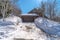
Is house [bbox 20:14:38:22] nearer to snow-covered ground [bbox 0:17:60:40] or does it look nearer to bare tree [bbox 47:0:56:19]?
bare tree [bbox 47:0:56:19]

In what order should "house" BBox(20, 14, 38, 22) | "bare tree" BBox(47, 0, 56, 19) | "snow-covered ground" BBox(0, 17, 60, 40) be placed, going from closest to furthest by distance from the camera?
"snow-covered ground" BBox(0, 17, 60, 40) < "bare tree" BBox(47, 0, 56, 19) < "house" BBox(20, 14, 38, 22)

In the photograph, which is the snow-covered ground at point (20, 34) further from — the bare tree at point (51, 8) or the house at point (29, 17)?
the house at point (29, 17)

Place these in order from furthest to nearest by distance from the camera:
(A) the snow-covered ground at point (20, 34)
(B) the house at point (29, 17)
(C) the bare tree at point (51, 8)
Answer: (B) the house at point (29, 17)
(C) the bare tree at point (51, 8)
(A) the snow-covered ground at point (20, 34)

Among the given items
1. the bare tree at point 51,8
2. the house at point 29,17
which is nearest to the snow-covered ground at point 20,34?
the bare tree at point 51,8

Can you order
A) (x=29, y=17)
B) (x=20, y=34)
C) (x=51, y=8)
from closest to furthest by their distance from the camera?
(x=20, y=34)
(x=51, y=8)
(x=29, y=17)

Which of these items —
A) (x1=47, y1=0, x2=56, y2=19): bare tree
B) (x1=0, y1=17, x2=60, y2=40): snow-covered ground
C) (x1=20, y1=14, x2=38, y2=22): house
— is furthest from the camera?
(x1=20, y1=14, x2=38, y2=22): house

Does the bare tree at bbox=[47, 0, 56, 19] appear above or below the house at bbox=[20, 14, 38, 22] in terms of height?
above

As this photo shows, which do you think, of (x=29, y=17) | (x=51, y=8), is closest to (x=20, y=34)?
(x=51, y=8)

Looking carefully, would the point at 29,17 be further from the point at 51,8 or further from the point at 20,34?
the point at 20,34

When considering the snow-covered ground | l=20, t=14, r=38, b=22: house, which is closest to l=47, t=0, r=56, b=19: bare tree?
the snow-covered ground

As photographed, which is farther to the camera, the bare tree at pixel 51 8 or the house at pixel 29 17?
the house at pixel 29 17

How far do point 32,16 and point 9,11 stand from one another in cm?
329

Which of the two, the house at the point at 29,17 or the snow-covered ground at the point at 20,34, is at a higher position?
the snow-covered ground at the point at 20,34

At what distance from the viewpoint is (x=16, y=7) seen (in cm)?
1304
